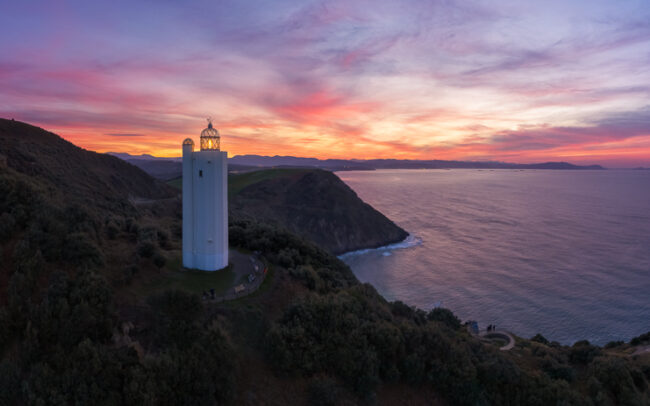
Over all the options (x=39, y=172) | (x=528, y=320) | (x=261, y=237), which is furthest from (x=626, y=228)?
(x=39, y=172)

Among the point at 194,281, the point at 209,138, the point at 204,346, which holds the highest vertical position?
the point at 209,138

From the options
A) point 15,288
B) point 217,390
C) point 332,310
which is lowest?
point 217,390

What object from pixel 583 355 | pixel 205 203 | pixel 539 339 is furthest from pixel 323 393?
pixel 539 339

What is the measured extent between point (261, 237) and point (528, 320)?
22663 mm

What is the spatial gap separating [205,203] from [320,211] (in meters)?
43.8

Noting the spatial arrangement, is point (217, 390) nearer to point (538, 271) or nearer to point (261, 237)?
point (261, 237)

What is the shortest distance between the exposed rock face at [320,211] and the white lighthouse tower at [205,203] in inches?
1304

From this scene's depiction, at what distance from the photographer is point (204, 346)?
11266 mm

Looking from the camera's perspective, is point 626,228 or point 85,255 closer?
point 85,255

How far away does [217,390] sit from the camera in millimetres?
10469

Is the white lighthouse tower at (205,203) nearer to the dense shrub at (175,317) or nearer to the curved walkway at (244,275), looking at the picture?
the curved walkway at (244,275)

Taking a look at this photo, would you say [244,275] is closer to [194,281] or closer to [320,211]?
[194,281]

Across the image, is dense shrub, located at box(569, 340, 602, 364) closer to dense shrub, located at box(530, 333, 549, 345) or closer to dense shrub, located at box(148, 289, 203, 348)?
dense shrub, located at box(530, 333, 549, 345)

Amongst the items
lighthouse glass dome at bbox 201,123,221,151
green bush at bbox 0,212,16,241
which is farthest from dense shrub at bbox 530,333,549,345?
green bush at bbox 0,212,16,241
